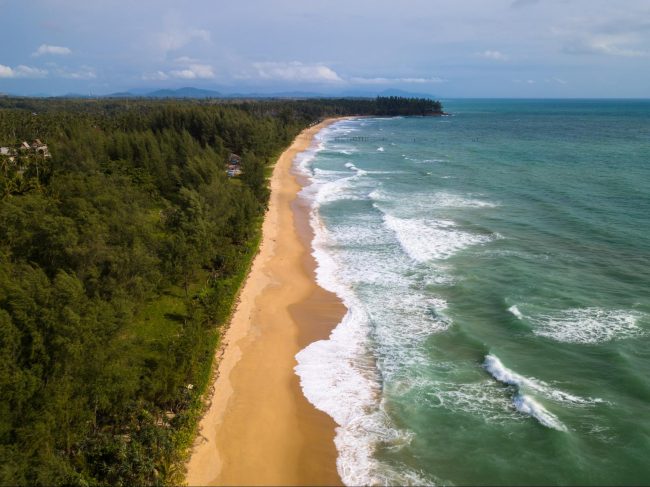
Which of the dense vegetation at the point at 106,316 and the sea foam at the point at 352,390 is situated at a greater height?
the dense vegetation at the point at 106,316

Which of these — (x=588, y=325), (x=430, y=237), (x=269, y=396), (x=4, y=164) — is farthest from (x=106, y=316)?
(x=4, y=164)

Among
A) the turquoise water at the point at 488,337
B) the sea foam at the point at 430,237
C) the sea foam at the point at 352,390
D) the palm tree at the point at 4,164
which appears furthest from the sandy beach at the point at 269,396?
the palm tree at the point at 4,164

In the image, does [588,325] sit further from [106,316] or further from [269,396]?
[106,316]

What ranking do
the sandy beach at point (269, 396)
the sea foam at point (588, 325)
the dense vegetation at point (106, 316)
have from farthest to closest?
the sea foam at point (588, 325)
the sandy beach at point (269, 396)
the dense vegetation at point (106, 316)

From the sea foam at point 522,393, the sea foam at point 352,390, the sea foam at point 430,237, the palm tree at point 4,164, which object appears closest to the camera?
the sea foam at point 352,390

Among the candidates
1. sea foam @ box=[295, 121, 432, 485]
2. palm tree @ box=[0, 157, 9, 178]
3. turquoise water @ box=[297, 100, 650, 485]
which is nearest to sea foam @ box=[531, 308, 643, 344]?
turquoise water @ box=[297, 100, 650, 485]

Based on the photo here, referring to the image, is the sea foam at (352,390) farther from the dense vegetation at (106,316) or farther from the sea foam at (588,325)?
the sea foam at (588,325)

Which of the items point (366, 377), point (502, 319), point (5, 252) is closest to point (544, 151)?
point (502, 319)
